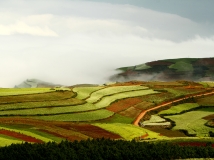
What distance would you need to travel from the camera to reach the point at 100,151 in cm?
3575

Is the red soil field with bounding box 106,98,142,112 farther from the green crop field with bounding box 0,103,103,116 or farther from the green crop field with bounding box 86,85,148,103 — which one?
the green crop field with bounding box 86,85,148,103

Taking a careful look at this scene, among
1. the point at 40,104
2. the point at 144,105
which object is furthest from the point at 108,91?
the point at 40,104

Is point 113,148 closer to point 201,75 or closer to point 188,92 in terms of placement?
point 188,92

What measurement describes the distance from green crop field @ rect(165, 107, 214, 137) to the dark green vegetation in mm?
22092

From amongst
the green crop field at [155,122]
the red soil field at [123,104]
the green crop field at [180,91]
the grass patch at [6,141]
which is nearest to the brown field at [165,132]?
the green crop field at [155,122]

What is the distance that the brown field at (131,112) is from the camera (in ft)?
249

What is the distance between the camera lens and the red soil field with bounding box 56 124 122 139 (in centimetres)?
5388

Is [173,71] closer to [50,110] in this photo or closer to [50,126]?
[50,110]

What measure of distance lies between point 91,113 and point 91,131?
15.0 metres

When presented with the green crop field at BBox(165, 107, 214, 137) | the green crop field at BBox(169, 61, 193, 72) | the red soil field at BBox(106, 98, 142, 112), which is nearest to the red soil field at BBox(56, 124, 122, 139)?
the green crop field at BBox(165, 107, 214, 137)

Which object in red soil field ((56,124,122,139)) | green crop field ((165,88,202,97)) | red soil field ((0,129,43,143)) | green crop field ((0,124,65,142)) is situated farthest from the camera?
green crop field ((165,88,202,97))

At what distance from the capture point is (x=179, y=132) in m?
62.4

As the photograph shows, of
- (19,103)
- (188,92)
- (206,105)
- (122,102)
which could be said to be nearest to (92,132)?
(19,103)

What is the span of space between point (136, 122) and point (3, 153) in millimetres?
40504
